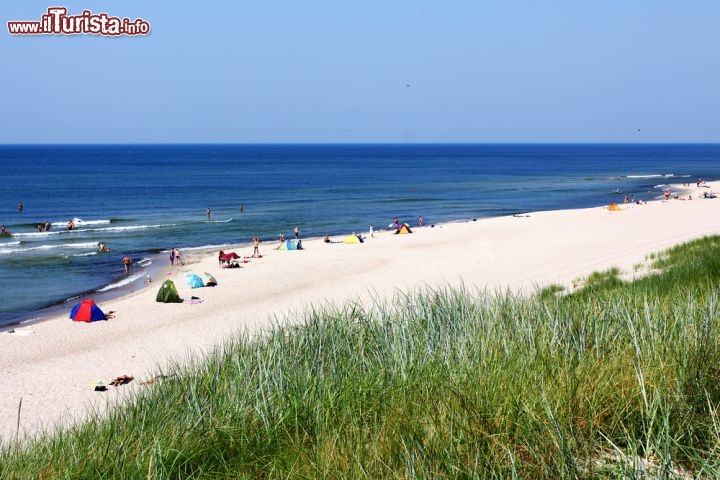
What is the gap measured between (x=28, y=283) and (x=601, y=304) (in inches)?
1050

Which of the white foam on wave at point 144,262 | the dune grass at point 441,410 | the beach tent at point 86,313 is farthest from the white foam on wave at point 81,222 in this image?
the dune grass at point 441,410

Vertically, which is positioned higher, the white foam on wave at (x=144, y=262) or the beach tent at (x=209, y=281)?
the beach tent at (x=209, y=281)

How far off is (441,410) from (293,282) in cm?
2264

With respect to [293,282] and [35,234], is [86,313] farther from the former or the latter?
[35,234]

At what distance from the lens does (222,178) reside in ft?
334

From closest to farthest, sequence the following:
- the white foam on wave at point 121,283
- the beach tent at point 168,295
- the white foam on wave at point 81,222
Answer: the beach tent at point 168,295, the white foam on wave at point 121,283, the white foam on wave at point 81,222

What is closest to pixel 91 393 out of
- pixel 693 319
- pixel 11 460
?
pixel 11 460

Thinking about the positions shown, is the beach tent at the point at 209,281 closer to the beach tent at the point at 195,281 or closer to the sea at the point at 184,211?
the beach tent at the point at 195,281

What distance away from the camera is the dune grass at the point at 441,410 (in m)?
4.33

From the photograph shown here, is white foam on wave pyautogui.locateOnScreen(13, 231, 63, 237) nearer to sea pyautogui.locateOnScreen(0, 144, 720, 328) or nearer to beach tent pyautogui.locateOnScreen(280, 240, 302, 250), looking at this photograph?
sea pyautogui.locateOnScreen(0, 144, 720, 328)

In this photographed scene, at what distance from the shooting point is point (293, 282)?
27.4m

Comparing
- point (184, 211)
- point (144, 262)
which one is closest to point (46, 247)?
point (144, 262)

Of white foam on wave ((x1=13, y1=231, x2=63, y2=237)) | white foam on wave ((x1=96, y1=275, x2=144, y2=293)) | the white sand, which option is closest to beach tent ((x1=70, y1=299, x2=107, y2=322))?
the white sand

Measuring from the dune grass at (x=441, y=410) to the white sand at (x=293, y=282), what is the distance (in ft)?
6.45
